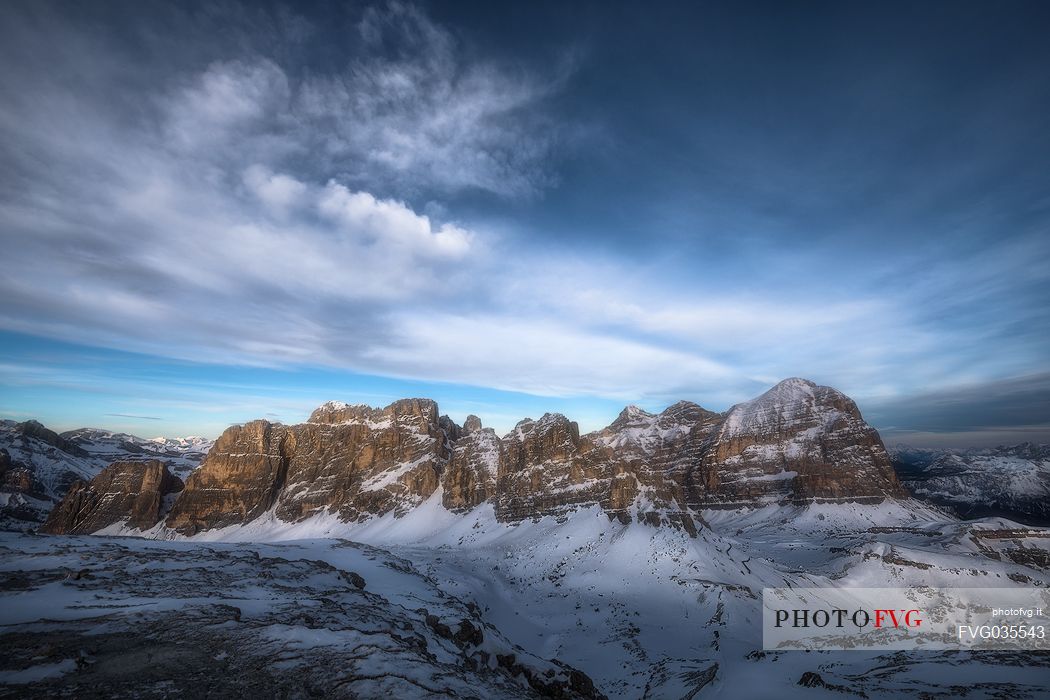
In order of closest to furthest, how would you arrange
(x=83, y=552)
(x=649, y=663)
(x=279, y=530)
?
(x=83, y=552) → (x=649, y=663) → (x=279, y=530)

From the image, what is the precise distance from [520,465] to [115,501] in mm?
113599

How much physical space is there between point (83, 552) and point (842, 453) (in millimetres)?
175897

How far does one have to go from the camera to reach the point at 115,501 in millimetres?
118562

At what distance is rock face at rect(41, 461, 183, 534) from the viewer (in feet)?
368

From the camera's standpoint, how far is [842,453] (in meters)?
141

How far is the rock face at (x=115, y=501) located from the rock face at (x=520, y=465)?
14.4 feet

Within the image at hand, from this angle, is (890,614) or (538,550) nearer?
(890,614)

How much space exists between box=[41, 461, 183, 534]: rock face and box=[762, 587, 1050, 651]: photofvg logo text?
150m

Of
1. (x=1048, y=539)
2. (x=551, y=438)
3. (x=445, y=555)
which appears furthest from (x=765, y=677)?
(x=1048, y=539)

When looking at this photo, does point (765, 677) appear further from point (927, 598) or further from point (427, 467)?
point (427, 467)

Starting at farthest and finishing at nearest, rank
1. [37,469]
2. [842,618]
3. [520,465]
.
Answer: [37,469]
[520,465]
[842,618]

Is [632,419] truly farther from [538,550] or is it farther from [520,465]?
[538,550]

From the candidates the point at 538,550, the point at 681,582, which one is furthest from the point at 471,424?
the point at 681,582

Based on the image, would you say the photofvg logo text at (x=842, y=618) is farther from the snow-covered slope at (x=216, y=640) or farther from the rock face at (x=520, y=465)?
the snow-covered slope at (x=216, y=640)
